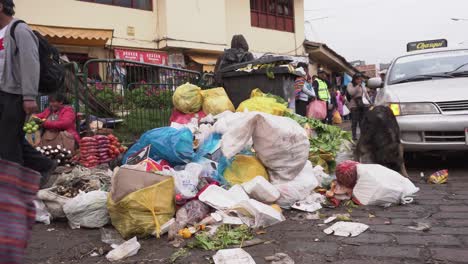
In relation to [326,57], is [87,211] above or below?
below

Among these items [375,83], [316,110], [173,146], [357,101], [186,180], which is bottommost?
[186,180]

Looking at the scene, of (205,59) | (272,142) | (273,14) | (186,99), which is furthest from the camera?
(273,14)

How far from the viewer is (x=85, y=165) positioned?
5.93 m

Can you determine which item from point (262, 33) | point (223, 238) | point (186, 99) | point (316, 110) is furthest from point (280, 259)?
point (262, 33)

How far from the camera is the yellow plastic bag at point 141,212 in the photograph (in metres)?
3.41

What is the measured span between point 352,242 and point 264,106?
128 inches

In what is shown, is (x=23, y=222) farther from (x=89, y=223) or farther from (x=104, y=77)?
(x=104, y=77)

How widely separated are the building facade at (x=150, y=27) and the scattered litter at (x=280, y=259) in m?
11.7

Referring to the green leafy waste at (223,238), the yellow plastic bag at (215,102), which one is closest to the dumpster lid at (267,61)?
the yellow plastic bag at (215,102)

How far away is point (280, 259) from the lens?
283cm

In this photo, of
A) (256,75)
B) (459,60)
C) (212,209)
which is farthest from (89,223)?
(459,60)

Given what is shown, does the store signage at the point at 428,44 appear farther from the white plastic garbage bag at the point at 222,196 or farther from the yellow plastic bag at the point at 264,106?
A: the white plastic garbage bag at the point at 222,196

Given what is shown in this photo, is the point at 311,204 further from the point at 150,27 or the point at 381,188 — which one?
the point at 150,27

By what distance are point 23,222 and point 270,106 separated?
488cm
